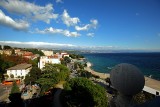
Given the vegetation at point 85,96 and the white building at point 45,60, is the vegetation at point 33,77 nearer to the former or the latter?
the white building at point 45,60

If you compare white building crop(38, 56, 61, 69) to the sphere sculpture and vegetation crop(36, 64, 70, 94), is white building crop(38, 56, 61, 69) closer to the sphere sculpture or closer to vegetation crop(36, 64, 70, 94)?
vegetation crop(36, 64, 70, 94)

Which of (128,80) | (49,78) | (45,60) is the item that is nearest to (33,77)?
(49,78)

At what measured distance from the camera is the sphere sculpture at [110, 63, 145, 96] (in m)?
2.79

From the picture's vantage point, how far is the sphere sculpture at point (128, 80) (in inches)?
110

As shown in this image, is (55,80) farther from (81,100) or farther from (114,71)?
(114,71)

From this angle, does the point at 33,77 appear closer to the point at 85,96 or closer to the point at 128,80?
the point at 85,96

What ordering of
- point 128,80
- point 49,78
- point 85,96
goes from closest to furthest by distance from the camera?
point 128,80 → point 85,96 → point 49,78

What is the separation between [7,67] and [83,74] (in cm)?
2257

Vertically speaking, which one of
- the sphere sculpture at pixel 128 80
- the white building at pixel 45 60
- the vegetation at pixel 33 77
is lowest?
the vegetation at pixel 33 77

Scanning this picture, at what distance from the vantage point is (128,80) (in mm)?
2768

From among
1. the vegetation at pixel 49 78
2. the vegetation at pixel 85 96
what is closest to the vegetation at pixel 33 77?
the vegetation at pixel 49 78

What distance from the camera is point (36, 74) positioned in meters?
39.6

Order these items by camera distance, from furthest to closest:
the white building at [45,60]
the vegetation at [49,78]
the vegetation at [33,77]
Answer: the white building at [45,60]
the vegetation at [33,77]
the vegetation at [49,78]

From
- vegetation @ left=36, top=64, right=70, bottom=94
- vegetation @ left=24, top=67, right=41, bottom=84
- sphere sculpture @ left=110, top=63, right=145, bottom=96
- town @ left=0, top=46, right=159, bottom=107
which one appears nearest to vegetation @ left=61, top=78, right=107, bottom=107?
town @ left=0, top=46, right=159, bottom=107
